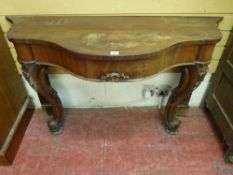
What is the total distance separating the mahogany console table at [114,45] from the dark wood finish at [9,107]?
247 millimetres

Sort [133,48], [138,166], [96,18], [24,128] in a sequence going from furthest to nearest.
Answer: [24,128]
[138,166]
[96,18]
[133,48]

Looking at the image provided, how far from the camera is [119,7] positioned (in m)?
1.18

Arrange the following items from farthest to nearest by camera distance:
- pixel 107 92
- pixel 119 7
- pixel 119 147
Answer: pixel 107 92
pixel 119 147
pixel 119 7

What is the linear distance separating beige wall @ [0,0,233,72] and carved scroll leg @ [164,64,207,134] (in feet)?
1.11

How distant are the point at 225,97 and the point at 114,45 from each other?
34.1 inches

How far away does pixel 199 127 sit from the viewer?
5.09 ft

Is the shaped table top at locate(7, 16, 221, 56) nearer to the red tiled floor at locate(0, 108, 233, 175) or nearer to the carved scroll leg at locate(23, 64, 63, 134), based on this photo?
the carved scroll leg at locate(23, 64, 63, 134)

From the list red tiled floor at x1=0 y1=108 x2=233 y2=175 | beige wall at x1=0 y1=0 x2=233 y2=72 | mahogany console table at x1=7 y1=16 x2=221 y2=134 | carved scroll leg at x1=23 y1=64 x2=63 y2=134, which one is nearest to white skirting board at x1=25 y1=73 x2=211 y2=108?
red tiled floor at x1=0 y1=108 x2=233 y2=175

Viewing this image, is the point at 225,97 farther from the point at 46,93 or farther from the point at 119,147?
the point at 46,93

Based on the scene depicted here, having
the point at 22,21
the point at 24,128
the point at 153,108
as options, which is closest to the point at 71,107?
the point at 24,128

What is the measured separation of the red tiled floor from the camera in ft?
4.28

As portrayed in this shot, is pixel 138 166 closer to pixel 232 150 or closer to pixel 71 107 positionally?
pixel 232 150

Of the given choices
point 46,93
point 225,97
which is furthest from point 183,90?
point 46,93

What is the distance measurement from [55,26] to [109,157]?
85 centimetres
